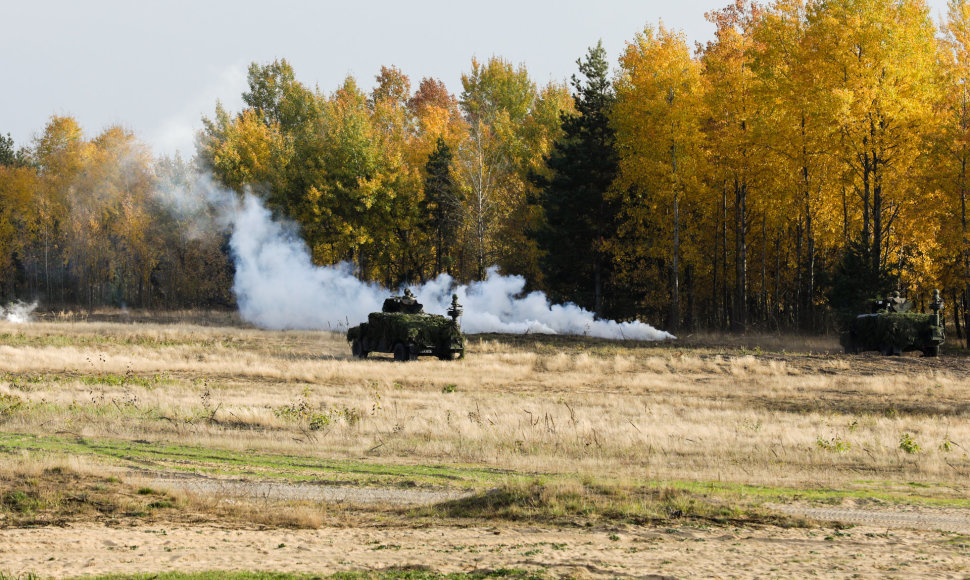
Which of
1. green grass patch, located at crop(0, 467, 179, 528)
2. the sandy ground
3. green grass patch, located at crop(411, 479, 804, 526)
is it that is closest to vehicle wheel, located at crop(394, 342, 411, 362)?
green grass patch, located at crop(0, 467, 179, 528)

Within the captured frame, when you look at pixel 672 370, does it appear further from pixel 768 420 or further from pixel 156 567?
pixel 156 567

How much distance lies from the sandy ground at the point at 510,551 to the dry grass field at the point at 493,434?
309mm

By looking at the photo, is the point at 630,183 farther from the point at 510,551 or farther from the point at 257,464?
the point at 510,551

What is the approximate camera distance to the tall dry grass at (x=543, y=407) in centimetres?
1806

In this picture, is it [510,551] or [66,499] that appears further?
[66,499]

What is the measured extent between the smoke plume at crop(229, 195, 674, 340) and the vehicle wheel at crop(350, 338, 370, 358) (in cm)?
1323

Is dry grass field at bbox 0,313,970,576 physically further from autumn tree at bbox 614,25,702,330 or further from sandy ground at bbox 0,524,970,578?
autumn tree at bbox 614,25,702,330

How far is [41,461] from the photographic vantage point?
14.9 metres

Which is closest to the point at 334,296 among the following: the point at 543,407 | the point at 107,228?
the point at 107,228

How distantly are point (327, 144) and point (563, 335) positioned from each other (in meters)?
24.0

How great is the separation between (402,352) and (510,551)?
85.8 ft

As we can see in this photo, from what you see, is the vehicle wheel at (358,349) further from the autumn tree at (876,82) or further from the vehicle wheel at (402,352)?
the autumn tree at (876,82)

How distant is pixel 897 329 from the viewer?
38.5m

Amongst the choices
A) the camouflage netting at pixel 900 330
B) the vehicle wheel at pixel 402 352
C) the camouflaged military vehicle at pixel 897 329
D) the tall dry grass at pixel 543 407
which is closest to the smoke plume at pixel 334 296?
Answer: the tall dry grass at pixel 543 407
